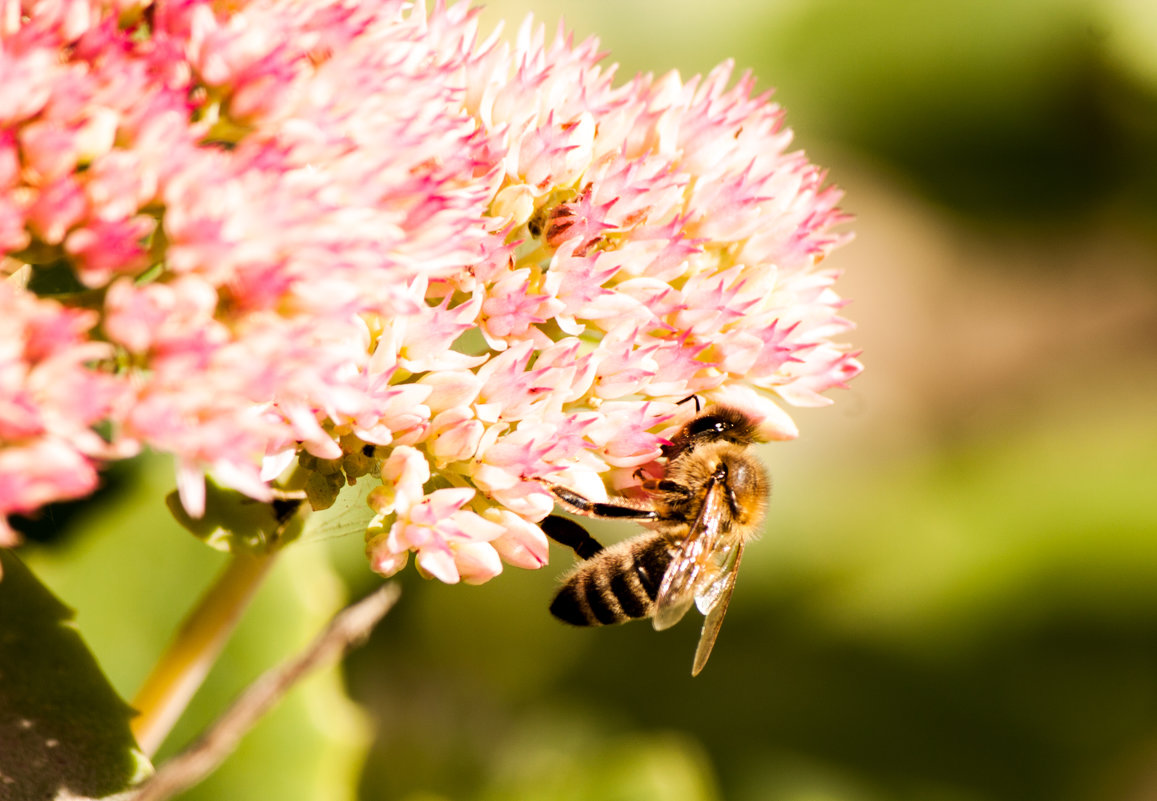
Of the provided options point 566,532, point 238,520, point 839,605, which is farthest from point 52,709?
point 839,605

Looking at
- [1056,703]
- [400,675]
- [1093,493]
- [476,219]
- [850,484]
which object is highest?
[476,219]

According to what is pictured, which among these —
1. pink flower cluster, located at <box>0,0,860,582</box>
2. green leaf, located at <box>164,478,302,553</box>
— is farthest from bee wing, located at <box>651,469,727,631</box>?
green leaf, located at <box>164,478,302,553</box>

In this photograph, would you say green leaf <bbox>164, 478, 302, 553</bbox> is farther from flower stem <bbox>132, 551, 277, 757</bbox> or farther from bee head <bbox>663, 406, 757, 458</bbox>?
bee head <bbox>663, 406, 757, 458</bbox>

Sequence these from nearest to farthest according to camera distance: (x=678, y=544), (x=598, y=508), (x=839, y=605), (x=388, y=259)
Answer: (x=388, y=259) < (x=598, y=508) < (x=678, y=544) < (x=839, y=605)

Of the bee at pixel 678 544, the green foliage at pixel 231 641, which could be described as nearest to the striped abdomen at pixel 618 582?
the bee at pixel 678 544

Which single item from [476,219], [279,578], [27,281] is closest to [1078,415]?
[279,578]

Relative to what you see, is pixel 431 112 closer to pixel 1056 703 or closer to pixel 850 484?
pixel 850 484

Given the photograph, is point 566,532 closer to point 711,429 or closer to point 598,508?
point 598,508
